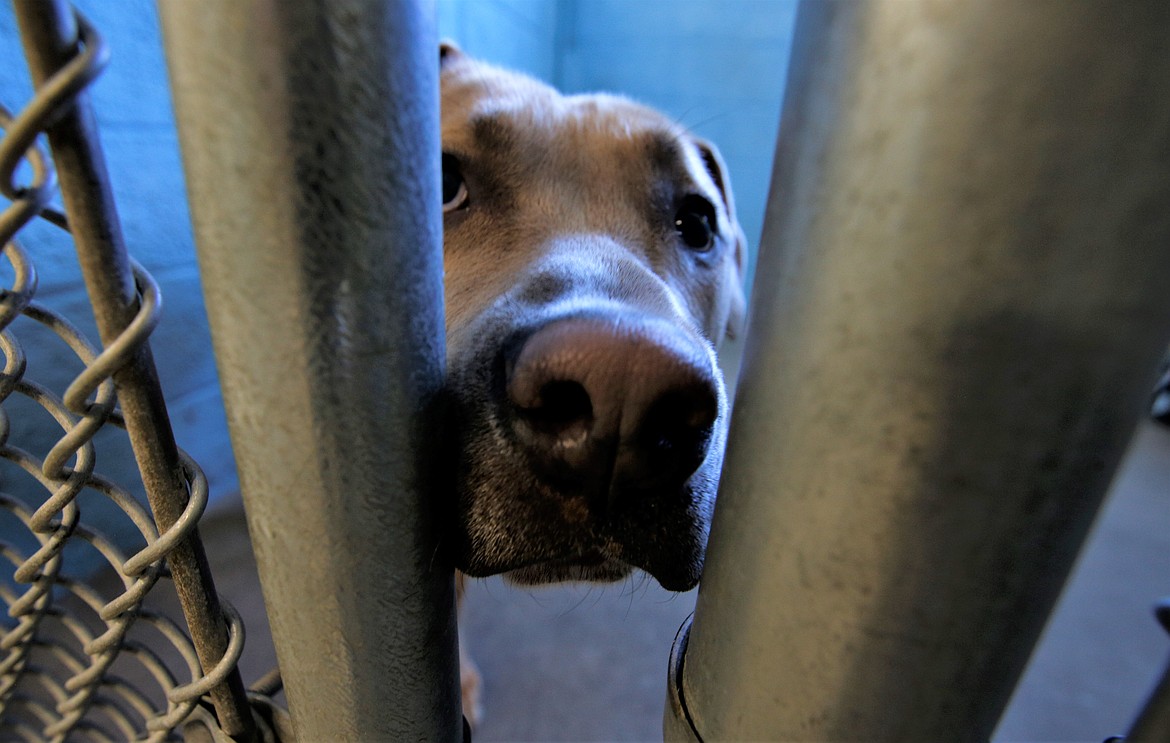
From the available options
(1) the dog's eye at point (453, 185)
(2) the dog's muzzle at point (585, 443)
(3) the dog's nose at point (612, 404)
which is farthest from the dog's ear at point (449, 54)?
(3) the dog's nose at point (612, 404)

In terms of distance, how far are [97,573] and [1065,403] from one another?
2.80 metres

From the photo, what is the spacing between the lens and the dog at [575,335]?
640 mm

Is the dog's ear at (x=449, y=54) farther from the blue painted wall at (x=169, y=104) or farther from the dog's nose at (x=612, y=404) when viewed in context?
the dog's nose at (x=612, y=404)

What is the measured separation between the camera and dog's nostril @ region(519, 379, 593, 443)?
2.09 feet

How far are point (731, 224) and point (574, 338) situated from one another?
1505mm

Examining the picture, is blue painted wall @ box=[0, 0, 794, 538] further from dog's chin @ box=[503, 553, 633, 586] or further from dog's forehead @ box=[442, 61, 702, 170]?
dog's chin @ box=[503, 553, 633, 586]

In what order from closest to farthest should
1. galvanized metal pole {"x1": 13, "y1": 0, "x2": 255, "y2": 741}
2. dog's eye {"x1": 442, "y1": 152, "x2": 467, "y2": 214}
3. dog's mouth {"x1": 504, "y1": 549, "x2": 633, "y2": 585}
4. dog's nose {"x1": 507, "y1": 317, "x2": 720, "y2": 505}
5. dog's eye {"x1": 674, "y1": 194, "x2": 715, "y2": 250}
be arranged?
galvanized metal pole {"x1": 13, "y1": 0, "x2": 255, "y2": 741} < dog's nose {"x1": 507, "y1": 317, "x2": 720, "y2": 505} < dog's mouth {"x1": 504, "y1": 549, "x2": 633, "y2": 585} < dog's eye {"x1": 442, "y1": 152, "x2": 467, "y2": 214} < dog's eye {"x1": 674, "y1": 194, "x2": 715, "y2": 250}

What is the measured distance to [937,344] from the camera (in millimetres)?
303

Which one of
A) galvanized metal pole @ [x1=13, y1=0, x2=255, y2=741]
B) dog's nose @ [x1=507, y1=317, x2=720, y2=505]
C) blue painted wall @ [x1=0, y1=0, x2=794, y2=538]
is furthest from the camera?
blue painted wall @ [x1=0, y1=0, x2=794, y2=538]

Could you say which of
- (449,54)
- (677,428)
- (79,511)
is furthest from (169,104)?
(677,428)

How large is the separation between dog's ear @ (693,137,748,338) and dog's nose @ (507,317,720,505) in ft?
4.07

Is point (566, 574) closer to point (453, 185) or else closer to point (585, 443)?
point (585, 443)

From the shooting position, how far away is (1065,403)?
0.98 ft

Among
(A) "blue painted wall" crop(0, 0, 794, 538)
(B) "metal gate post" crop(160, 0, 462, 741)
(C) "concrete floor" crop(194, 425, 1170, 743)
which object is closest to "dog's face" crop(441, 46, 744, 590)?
(B) "metal gate post" crop(160, 0, 462, 741)
